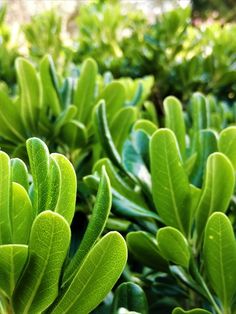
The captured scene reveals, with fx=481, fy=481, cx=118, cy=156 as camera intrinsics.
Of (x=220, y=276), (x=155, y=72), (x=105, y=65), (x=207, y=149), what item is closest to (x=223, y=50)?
(x=155, y=72)

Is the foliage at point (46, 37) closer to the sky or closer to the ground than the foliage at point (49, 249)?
closer to the ground

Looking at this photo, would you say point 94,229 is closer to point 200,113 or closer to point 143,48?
point 200,113

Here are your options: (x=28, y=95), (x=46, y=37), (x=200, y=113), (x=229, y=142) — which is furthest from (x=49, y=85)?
(x=46, y=37)

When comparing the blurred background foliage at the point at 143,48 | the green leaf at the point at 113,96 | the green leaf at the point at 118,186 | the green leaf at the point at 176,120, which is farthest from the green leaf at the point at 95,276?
the blurred background foliage at the point at 143,48

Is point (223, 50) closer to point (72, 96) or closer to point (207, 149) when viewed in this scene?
point (72, 96)

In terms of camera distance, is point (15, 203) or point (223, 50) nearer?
point (15, 203)

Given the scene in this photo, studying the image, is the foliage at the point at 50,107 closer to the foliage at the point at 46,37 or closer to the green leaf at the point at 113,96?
the green leaf at the point at 113,96
